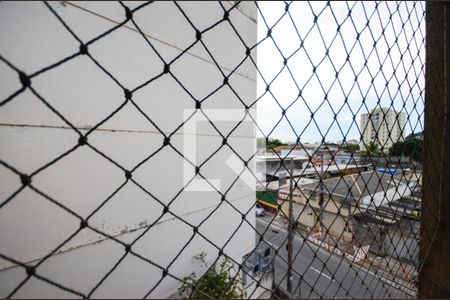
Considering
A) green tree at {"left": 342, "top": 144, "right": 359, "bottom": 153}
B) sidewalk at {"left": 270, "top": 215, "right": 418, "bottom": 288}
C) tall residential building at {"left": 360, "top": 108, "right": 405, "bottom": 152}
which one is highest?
tall residential building at {"left": 360, "top": 108, "right": 405, "bottom": 152}

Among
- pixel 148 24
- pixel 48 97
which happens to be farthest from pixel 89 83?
pixel 148 24

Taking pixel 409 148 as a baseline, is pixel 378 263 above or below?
below

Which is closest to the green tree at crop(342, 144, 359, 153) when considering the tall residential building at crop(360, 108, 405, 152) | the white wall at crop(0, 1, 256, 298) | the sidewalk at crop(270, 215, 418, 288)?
the tall residential building at crop(360, 108, 405, 152)

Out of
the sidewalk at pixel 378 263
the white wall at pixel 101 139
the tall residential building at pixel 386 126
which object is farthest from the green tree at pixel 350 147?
the white wall at pixel 101 139

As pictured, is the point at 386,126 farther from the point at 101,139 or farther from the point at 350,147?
the point at 101,139

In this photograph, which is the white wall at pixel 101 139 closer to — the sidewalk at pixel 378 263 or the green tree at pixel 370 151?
the sidewalk at pixel 378 263

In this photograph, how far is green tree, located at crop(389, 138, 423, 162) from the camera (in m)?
0.91

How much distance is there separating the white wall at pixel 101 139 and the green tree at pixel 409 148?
113 centimetres

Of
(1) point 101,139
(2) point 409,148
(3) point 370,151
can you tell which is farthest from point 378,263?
(1) point 101,139

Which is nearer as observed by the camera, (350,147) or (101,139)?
(350,147)

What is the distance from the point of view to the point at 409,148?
978 mm

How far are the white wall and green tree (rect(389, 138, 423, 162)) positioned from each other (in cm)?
A: 113

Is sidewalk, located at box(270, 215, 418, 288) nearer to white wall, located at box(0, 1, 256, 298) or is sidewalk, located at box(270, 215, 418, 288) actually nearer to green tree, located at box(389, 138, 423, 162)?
green tree, located at box(389, 138, 423, 162)

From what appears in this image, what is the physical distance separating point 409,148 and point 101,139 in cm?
136
